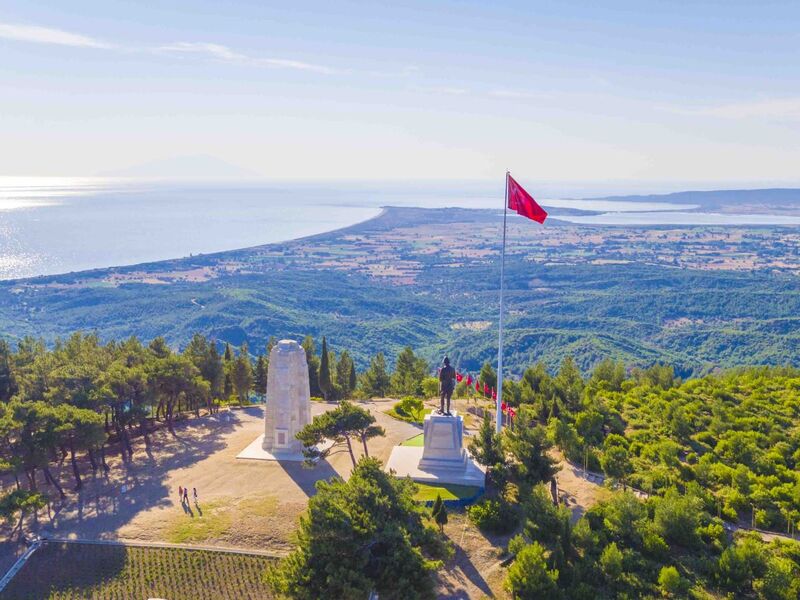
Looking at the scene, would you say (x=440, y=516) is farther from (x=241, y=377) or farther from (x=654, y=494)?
(x=241, y=377)

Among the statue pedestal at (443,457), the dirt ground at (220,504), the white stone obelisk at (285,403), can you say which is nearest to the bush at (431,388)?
the dirt ground at (220,504)

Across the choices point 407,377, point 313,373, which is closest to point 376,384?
point 407,377

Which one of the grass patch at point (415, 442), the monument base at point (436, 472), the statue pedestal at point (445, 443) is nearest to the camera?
the monument base at point (436, 472)

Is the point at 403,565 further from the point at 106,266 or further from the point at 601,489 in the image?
the point at 106,266

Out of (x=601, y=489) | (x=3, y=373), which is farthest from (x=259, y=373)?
(x=601, y=489)

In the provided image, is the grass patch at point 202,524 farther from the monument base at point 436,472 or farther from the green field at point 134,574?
the monument base at point 436,472

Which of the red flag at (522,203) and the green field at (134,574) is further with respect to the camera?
the red flag at (522,203)
